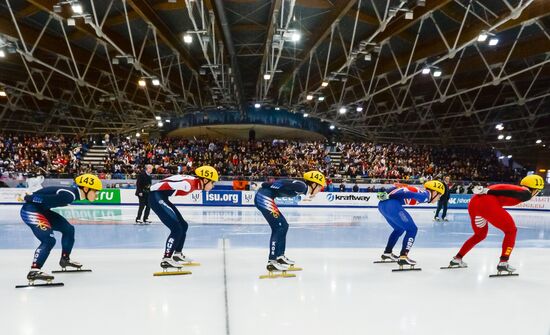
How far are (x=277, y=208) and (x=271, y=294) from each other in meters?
1.16

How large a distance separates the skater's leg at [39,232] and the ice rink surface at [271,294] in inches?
13.9

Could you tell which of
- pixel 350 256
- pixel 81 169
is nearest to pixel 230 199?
pixel 81 169

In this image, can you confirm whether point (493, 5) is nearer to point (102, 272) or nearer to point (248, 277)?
point (248, 277)

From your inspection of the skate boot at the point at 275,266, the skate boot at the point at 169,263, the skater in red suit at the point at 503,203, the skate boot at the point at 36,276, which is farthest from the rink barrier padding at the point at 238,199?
the skate boot at the point at 36,276

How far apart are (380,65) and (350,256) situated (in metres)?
13.5

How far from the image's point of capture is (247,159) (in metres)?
22.4

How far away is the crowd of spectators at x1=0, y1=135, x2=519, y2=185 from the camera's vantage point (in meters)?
19.8

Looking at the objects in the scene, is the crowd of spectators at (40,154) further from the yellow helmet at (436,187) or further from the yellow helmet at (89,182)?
the yellow helmet at (436,187)

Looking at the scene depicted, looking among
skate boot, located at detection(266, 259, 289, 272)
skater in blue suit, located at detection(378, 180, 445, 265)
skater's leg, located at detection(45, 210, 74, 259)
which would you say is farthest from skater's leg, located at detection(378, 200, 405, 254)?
skater's leg, located at detection(45, 210, 74, 259)

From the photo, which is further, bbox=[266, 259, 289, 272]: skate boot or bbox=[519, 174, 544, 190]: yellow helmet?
bbox=[519, 174, 544, 190]: yellow helmet

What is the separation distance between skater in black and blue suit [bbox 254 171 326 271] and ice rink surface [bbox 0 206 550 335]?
0.34 m

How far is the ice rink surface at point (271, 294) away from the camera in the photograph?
3361 millimetres

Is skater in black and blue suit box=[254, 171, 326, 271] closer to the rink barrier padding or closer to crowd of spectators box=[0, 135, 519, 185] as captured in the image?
the rink barrier padding

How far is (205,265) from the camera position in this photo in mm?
5688
